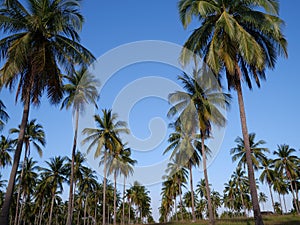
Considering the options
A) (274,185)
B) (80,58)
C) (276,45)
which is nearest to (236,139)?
(274,185)

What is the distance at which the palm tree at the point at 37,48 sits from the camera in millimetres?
14070

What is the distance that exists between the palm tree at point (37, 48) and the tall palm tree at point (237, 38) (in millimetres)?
6624

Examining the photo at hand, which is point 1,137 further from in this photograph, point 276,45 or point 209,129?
point 276,45

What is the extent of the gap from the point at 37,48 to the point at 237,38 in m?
10.3

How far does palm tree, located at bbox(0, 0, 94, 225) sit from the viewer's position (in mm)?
14070

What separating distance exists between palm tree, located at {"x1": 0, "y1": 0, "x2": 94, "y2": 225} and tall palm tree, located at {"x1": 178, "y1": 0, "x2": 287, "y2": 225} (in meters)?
6.62

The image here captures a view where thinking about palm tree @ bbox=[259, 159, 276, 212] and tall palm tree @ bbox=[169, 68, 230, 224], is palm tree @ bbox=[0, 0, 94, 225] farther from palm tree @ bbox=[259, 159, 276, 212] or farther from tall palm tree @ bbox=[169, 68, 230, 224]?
palm tree @ bbox=[259, 159, 276, 212]

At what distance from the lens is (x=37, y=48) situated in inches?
584

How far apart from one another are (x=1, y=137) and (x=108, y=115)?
18840 mm

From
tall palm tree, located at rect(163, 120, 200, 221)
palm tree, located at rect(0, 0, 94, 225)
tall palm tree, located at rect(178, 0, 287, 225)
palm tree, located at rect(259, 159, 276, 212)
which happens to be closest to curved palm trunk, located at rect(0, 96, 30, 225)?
palm tree, located at rect(0, 0, 94, 225)

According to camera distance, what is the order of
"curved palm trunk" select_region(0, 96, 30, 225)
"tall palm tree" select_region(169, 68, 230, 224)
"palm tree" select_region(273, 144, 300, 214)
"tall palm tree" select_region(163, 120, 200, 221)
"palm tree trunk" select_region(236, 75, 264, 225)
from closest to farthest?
"curved palm trunk" select_region(0, 96, 30, 225), "palm tree trunk" select_region(236, 75, 264, 225), "tall palm tree" select_region(169, 68, 230, 224), "tall palm tree" select_region(163, 120, 200, 221), "palm tree" select_region(273, 144, 300, 214)

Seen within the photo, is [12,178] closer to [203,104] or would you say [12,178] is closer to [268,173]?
[203,104]

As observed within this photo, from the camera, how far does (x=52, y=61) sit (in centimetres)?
1534

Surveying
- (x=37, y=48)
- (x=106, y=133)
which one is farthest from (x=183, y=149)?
(x=37, y=48)
